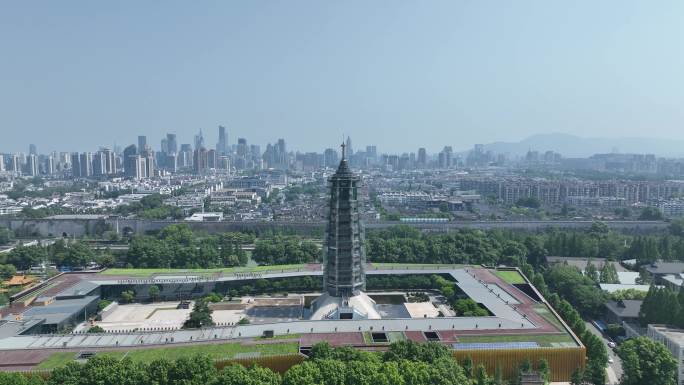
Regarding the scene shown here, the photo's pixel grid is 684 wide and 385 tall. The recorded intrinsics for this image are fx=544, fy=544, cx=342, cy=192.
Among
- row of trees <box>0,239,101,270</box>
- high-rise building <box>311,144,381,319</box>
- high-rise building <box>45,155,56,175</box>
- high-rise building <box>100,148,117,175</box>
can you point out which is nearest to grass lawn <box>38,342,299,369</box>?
high-rise building <box>311,144,381,319</box>

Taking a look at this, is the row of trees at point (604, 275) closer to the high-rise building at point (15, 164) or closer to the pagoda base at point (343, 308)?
the pagoda base at point (343, 308)

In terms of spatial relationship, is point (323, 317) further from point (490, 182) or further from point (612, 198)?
point (490, 182)

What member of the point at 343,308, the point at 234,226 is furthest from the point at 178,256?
the point at 234,226

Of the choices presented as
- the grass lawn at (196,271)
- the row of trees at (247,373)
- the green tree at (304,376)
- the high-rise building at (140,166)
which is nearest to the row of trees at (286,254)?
the grass lawn at (196,271)

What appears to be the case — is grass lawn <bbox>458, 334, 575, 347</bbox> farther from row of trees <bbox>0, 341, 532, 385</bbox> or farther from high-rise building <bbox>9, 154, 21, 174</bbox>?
high-rise building <bbox>9, 154, 21, 174</bbox>

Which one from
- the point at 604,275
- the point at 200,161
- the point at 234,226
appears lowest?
the point at 234,226

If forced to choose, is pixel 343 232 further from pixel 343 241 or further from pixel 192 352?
pixel 192 352

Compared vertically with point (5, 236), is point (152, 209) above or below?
above
